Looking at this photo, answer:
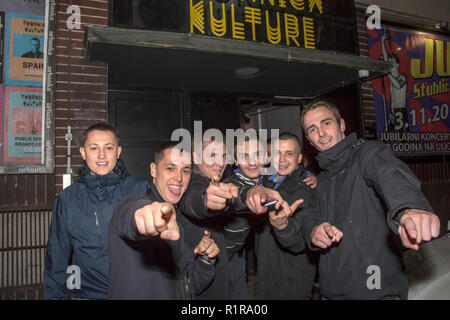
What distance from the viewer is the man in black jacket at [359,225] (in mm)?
2020

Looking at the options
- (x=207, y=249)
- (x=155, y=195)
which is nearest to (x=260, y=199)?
(x=207, y=249)

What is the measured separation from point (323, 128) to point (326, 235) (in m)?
1.00

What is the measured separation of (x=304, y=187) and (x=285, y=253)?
2.17 ft

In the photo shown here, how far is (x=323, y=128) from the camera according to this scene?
8.75ft

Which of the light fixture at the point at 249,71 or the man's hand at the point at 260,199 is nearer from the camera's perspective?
the man's hand at the point at 260,199

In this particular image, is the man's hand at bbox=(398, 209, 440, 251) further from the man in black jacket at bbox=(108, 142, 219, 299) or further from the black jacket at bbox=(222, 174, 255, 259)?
the black jacket at bbox=(222, 174, 255, 259)

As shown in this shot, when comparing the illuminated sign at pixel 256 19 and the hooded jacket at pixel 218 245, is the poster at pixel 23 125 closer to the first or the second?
the illuminated sign at pixel 256 19

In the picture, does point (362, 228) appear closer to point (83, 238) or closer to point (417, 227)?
point (417, 227)

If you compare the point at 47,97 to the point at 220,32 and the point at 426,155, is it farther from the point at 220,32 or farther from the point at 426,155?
the point at 426,155

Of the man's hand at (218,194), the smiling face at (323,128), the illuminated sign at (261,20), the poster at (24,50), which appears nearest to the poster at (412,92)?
the illuminated sign at (261,20)

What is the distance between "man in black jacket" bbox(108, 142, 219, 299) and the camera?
53.6 inches

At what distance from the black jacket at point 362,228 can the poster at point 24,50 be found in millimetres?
3992

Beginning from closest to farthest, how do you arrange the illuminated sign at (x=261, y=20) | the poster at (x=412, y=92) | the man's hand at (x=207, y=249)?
the man's hand at (x=207, y=249), the illuminated sign at (x=261, y=20), the poster at (x=412, y=92)
